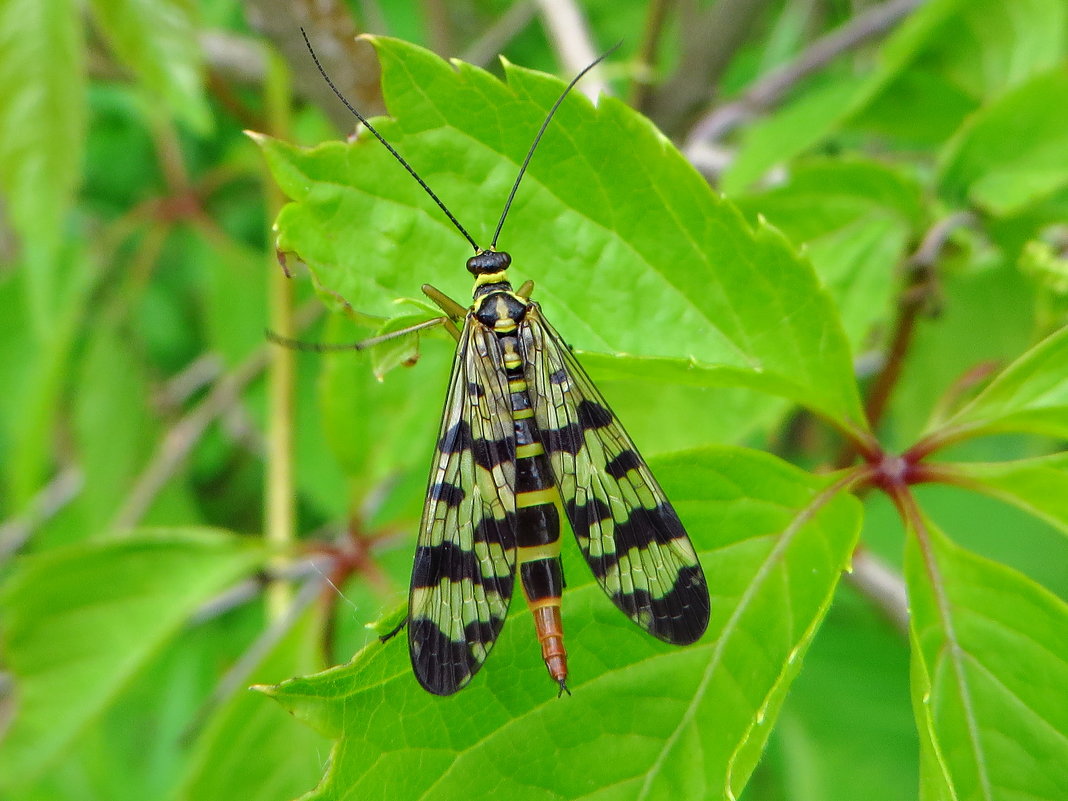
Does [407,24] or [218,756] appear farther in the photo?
[407,24]

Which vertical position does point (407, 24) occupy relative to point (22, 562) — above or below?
above

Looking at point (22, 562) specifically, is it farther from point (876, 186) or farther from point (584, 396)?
point (876, 186)

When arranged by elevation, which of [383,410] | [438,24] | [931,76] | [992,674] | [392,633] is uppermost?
[438,24]

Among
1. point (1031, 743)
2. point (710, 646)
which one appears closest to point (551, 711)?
point (710, 646)

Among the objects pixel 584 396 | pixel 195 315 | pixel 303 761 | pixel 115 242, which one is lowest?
pixel 303 761

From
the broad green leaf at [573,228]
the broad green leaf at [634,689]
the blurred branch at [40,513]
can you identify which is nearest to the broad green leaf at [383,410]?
the broad green leaf at [573,228]

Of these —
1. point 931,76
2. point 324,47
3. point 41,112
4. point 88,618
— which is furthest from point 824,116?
point 88,618

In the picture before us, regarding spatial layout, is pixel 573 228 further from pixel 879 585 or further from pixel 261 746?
pixel 261 746

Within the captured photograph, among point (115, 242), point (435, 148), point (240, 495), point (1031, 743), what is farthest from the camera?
point (240, 495)
